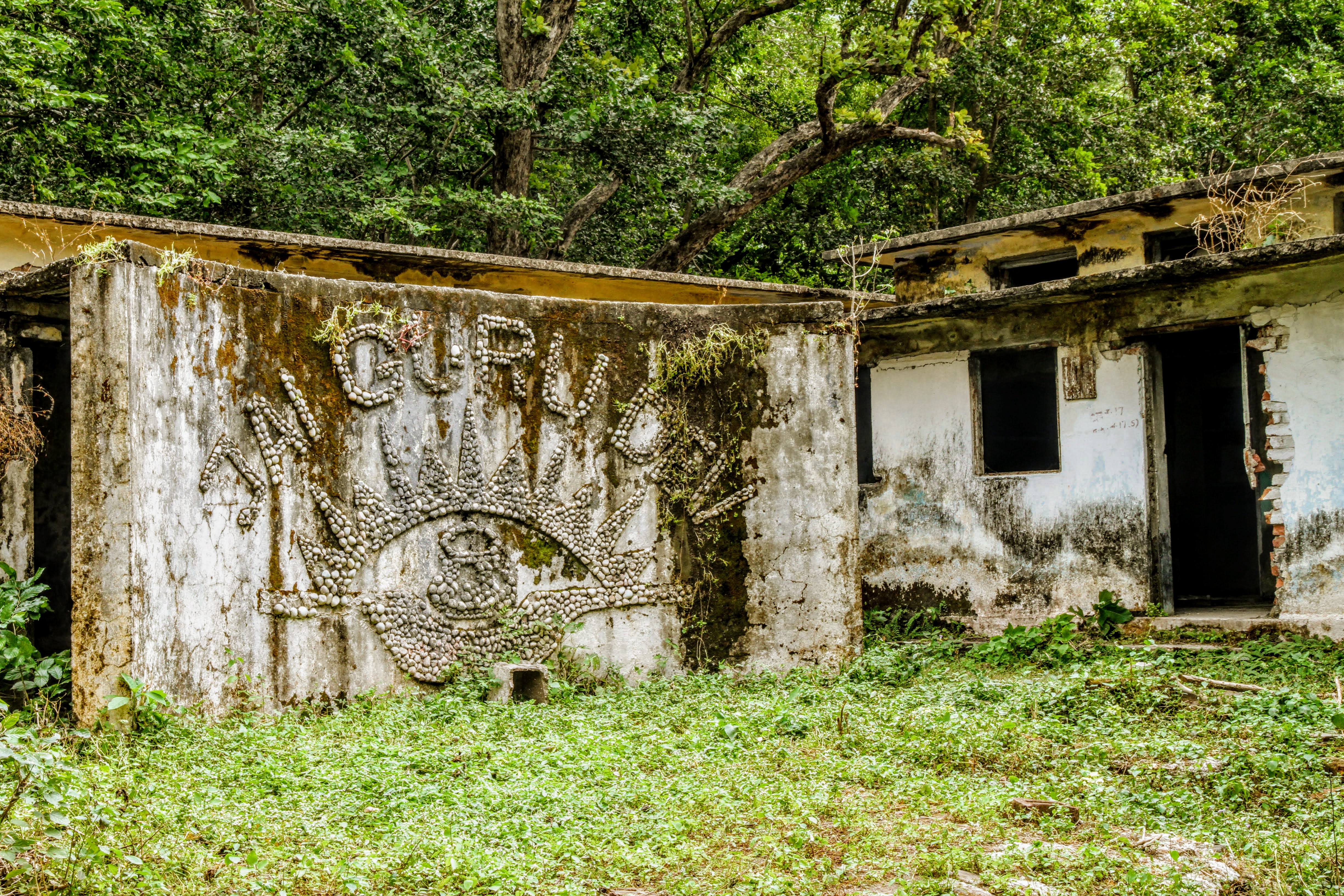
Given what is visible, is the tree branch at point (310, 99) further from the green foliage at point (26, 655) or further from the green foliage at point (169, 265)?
the green foliage at point (26, 655)

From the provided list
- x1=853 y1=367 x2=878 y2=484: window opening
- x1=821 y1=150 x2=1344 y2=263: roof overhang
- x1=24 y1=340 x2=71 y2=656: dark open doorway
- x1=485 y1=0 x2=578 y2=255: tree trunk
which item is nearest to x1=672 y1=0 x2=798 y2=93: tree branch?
x1=485 y1=0 x2=578 y2=255: tree trunk

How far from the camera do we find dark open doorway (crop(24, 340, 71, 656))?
21.4 feet

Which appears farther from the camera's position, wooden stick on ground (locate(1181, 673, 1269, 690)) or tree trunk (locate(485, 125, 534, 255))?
tree trunk (locate(485, 125, 534, 255))

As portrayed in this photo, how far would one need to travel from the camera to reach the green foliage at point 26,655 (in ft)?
17.6

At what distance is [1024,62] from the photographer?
50.4 ft

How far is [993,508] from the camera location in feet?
33.1

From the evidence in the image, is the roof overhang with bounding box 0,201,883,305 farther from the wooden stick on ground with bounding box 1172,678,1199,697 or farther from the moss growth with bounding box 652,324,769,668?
the wooden stick on ground with bounding box 1172,678,1199,697

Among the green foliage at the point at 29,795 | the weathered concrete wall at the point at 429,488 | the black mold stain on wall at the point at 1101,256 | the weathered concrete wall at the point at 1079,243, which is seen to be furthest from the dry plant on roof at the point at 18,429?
the black mold stain on wall at the point at 1101,256

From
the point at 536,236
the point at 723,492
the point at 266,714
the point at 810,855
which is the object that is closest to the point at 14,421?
the point at 266,714

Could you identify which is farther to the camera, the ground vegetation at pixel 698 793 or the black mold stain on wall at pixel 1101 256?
the black mold stain on wall at pixel 1101 256

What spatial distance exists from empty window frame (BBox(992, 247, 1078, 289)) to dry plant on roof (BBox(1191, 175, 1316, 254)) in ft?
4.34

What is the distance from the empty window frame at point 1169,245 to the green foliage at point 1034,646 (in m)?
4.07

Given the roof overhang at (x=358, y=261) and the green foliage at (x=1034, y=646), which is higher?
the roof overhang at (x=358, y=261)

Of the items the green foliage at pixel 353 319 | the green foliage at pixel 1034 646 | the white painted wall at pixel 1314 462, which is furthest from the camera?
the white painted wall at pixel 1314 462
